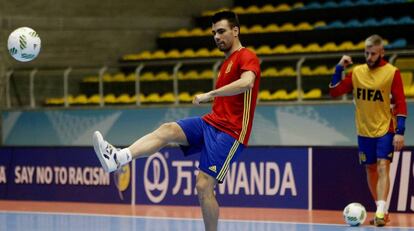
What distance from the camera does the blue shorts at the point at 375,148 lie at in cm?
1284

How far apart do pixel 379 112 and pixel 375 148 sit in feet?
1.53

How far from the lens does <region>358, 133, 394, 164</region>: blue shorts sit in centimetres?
1284

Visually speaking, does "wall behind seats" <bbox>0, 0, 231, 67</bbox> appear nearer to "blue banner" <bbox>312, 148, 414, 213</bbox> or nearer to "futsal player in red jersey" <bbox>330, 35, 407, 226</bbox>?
"blue banner" <bbox>312, 148, 414, 213</bbox>

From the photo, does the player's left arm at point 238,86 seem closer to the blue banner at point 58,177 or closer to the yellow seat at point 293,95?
the blue banner at point 58,177

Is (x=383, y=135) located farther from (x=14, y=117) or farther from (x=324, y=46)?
(x=14, y=117)

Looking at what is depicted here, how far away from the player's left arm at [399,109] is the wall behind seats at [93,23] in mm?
10125

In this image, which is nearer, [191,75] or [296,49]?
[191,75]

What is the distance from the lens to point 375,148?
1298 centimetres

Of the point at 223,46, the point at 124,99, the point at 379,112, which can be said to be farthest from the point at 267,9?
the point at 223,46

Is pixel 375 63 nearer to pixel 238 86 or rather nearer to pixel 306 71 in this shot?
pixel 238 86

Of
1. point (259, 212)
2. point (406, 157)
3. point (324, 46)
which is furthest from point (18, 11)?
point (406, 157)

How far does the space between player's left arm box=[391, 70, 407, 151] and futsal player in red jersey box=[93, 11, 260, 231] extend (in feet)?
10.8

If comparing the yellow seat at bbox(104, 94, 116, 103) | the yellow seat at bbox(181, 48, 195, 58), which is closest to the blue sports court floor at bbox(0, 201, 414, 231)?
the yellow seat at bbox(104, 94, 116, 103)

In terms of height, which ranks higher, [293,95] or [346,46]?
[346,46]
